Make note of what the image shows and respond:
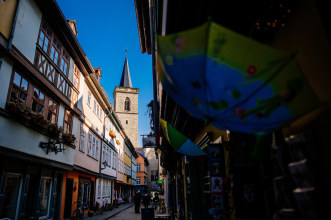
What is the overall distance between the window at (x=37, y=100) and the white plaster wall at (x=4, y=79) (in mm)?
1680

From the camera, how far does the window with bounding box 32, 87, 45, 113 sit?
891cm

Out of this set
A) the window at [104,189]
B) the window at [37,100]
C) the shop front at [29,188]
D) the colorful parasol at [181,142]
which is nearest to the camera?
the colorful parasol at [181,142]

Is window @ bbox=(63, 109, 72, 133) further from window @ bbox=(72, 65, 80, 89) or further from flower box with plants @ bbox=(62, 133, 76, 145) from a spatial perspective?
window @ bbox=(72, 65, 80, 89)

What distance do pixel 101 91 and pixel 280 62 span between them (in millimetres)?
17579

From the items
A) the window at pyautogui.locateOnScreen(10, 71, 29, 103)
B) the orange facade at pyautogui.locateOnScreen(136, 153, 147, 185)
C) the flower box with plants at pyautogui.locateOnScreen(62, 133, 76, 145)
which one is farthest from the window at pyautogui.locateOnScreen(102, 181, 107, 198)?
the orange facade at pyautogui.locateOnScreen(136, 153, 147, 185)

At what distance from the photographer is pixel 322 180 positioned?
181 cm

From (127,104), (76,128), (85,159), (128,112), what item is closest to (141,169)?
A: (128,112)

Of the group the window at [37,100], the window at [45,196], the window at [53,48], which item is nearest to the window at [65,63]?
the window at [53,48]

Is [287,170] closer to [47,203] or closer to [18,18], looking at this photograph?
[18,18]

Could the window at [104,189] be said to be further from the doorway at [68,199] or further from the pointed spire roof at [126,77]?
the pointed spire roof at [126,77]

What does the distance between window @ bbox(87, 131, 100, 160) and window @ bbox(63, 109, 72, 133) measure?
3.81 m

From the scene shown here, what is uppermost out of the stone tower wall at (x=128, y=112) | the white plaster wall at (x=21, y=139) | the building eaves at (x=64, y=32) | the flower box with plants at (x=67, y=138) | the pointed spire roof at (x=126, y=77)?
the pointed spire roof at (x=126, y=77)

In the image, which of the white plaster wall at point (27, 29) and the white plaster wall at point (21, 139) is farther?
the white plaster wall at point (27, 29)

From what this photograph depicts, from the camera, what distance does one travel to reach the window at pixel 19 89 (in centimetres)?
762
